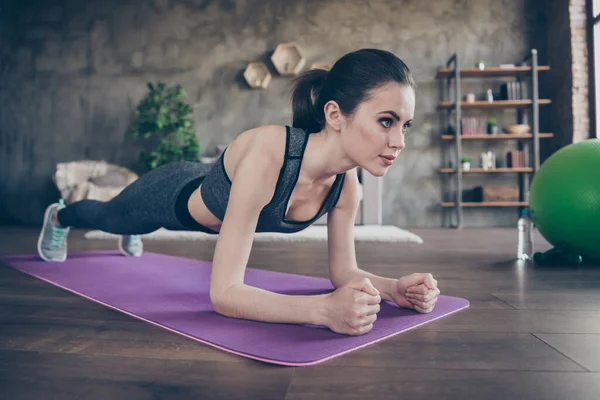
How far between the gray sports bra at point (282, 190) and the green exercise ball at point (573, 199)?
45.7 inches

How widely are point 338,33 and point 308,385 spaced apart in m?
4.76

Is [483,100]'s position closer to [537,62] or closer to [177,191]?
[537,62]

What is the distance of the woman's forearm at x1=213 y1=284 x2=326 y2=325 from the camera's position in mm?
989

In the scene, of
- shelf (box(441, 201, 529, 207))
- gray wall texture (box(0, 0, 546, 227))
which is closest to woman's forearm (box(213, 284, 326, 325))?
shelf (box(441, 201, 529, 207))

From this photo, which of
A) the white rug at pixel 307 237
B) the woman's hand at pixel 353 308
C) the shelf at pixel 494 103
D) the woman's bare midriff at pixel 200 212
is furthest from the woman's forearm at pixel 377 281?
the shelf at pixel 494 103

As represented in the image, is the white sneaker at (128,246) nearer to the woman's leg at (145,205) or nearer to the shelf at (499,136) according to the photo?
the woman's leg at (145,205)

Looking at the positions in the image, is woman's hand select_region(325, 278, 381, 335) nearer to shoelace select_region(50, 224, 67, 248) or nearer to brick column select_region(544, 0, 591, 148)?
shoelace select_region(50, 224, 67, 248)

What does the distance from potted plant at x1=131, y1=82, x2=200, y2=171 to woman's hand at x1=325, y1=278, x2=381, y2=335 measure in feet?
12.7

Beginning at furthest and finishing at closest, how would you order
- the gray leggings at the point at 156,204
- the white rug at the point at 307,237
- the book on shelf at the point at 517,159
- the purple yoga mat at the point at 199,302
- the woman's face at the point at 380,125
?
1. the book on shelf at the point at 517,159
2. the white rug at the point at 307,237
3. the gray leggings at the point at 156,204
4. the woman's face at the point at 380,125
5. the purple yoga mat at the point at 199,302

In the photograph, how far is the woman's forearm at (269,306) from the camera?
989mm

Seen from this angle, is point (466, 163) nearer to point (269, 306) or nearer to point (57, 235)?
point (57, 235)

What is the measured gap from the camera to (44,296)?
142cm

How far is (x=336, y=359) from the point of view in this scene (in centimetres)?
84

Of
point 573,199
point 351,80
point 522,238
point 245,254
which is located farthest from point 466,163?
point 245,254
